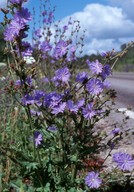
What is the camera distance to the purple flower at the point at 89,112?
4.02m

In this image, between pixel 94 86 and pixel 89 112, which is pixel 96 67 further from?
pixel 89 112

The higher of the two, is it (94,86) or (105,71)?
(105,71)

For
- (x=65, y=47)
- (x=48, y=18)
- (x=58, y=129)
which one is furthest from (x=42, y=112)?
(x=48, y=18)

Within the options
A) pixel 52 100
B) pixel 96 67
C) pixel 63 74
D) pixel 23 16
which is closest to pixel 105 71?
pixel 96 67

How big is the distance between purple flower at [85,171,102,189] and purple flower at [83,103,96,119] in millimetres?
484

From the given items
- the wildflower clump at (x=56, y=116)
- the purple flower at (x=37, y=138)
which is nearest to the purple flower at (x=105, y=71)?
the wildflower clump at (x=56, y=116)

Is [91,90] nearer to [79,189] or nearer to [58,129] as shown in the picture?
[58,129]

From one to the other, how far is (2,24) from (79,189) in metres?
1.43

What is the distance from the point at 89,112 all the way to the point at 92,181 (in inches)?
22.6

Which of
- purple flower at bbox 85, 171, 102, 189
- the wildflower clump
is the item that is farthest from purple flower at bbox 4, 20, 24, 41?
purple flower at bbox 85, 171, 102, 189

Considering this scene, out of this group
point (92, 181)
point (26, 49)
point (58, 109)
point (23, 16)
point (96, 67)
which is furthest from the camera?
point (92, 181)

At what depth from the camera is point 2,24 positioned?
4.08m

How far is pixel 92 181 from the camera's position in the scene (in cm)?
420

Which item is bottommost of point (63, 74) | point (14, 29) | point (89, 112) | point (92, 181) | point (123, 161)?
point (92, 181)
